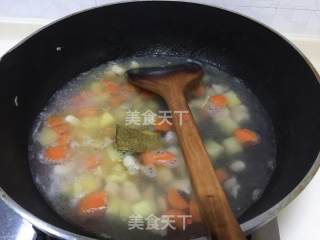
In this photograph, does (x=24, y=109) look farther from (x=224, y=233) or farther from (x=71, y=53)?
(x=224, y=233)

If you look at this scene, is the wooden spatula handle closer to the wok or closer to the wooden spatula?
the wooden spatula

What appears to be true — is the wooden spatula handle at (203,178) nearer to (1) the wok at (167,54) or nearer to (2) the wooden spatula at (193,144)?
(2) the wooden spatula at (193,144)

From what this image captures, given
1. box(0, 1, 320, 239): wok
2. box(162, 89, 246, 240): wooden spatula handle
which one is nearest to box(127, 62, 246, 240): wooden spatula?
box(162, 89, 246, 240): wooden spatula handle

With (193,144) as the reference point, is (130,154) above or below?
below

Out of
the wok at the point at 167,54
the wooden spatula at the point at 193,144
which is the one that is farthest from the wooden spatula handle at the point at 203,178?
the wok at the point at 167,54

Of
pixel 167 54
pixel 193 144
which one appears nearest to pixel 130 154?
pixel 193 144

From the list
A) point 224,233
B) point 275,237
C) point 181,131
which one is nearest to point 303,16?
point 181,131

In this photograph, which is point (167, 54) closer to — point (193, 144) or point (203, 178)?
point (193, 144)
